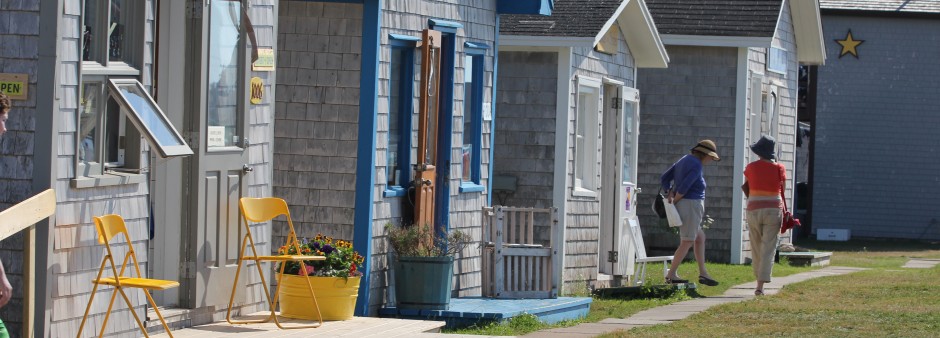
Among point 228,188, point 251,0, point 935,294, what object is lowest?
point 935,294

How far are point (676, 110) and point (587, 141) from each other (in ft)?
13.9

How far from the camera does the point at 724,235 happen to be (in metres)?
20.7

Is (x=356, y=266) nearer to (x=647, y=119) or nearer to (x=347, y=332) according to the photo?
(x=347, y=332)

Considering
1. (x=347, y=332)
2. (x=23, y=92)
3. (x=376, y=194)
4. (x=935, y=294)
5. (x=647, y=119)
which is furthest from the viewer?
(x=647, y=119)

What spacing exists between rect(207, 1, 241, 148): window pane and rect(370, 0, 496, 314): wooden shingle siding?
1420 mm

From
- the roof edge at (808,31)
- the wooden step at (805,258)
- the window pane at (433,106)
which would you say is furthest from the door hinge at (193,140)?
the roof edge at (808,31)

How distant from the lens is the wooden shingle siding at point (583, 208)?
15.5 meters

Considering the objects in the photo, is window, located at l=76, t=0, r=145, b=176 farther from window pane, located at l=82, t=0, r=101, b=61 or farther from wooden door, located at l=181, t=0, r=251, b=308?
wooden door, located at l=181, t=0, r=251, b=308

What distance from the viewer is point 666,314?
13109mm

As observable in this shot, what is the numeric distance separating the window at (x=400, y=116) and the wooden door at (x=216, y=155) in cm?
178

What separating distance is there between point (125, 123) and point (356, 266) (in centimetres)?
229

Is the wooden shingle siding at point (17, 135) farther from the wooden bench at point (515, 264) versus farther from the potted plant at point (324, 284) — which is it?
the wooden bench at point (515, 264)

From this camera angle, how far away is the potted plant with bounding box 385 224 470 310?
11539 millimetres

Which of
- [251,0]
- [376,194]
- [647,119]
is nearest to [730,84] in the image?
[647,119]
